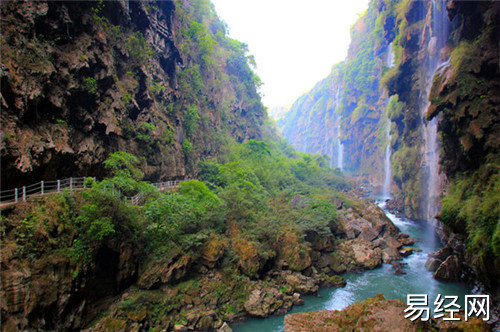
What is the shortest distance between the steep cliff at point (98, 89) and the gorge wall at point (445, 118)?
1935 centimetres

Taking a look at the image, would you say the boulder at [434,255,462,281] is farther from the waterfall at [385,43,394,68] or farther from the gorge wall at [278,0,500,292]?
the waterfall at [385,43,394,68]

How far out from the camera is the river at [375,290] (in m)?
12.5

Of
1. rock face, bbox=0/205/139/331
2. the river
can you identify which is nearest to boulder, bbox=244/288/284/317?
the river

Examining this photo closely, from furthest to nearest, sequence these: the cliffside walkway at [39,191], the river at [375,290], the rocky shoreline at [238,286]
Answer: the river at [375,290]
the rocky shoreline at [238,286]
the cliffside walkway at [39,191]

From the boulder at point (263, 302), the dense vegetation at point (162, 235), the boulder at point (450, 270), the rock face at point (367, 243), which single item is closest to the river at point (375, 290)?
the boulder at point (263, 302)

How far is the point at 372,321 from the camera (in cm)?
763

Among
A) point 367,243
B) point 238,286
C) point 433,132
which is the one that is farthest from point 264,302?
point 433,132

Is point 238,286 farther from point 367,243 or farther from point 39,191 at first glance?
point 367,243

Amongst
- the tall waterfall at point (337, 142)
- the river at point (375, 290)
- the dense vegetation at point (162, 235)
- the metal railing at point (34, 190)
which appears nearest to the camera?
the metal railing at point (34, 190)

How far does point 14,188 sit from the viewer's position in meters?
10.2

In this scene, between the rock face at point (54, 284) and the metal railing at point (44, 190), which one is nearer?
the rock face at point (54, 284)

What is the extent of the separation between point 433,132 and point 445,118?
13427 millimetres

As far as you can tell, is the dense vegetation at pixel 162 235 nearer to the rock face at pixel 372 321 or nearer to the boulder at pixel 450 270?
the rock face at pixel 372 321

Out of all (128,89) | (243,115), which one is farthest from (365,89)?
(128,89)
